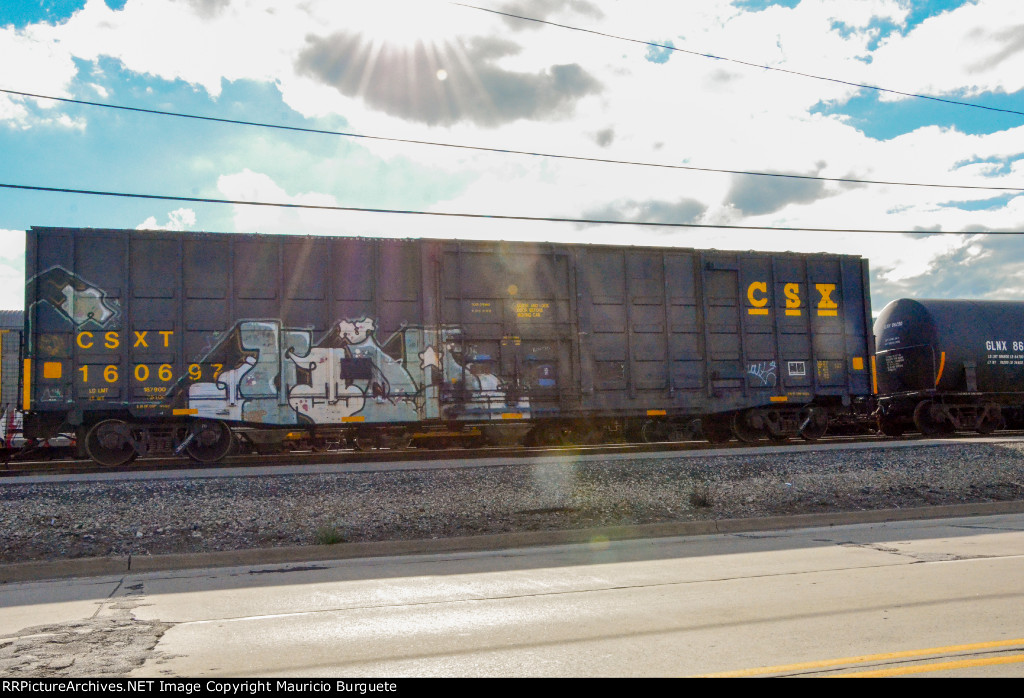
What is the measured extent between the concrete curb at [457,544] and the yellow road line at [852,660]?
549 cm

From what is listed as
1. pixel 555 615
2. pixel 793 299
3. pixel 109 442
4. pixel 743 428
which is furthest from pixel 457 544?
pixel 793 299

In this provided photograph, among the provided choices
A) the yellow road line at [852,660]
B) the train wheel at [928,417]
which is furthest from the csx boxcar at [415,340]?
the yellow road line at [852,660]

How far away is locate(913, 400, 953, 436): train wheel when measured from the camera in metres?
21.0

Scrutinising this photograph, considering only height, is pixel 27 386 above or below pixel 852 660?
above

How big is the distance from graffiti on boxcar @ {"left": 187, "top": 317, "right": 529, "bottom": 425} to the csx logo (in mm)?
6163

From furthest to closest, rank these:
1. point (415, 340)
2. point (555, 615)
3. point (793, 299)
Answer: point (793, 299)
point (415, 340)
point (555, 615)

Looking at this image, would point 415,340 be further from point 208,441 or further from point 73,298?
point 73,298

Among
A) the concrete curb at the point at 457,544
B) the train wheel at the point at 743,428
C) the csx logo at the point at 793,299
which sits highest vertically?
the csx logo at the point at 793,299

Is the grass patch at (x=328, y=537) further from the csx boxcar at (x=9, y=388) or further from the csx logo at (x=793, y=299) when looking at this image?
the csx logo at (x=793, y=299)

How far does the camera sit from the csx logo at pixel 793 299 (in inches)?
739

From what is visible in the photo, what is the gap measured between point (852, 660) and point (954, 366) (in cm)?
1848

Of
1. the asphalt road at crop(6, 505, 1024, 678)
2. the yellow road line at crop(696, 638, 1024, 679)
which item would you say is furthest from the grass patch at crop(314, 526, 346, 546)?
the yellow road line at crop(696, 638, 1024, 679)

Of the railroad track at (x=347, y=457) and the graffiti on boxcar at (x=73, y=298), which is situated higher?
the graffiti on boxcar at (x=73, y=298)

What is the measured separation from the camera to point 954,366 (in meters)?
20.6
